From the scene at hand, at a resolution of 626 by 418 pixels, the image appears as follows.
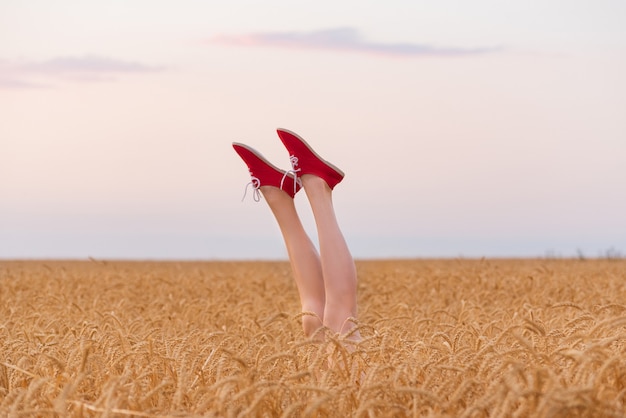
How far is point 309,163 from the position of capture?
4781mm

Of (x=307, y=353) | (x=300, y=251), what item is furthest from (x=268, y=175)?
(x=307, y=353)

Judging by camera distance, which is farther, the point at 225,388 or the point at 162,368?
the point at 162,368

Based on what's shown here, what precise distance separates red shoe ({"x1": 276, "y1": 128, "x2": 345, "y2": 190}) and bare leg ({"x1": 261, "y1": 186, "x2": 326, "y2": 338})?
0.24 meters

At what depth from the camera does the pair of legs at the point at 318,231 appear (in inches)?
180

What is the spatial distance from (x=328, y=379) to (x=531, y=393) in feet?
2.64

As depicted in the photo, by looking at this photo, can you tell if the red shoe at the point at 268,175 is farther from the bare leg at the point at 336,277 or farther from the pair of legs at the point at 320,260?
the bare leg at the point at 336,277

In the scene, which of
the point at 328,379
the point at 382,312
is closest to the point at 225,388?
the point at 328,379

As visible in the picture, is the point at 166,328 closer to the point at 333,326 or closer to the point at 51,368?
the point at 333,326

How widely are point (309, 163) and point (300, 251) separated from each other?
53 cm

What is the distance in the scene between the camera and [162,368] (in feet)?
12.0

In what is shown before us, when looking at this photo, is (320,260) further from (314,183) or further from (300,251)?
(314,183)

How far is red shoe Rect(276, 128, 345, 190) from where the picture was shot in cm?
476

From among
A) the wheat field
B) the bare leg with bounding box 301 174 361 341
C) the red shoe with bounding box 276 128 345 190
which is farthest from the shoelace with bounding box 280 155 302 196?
the wheat field

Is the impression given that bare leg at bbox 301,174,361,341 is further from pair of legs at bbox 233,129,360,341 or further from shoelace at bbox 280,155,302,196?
shoelace at bbox 280,155,302,196
